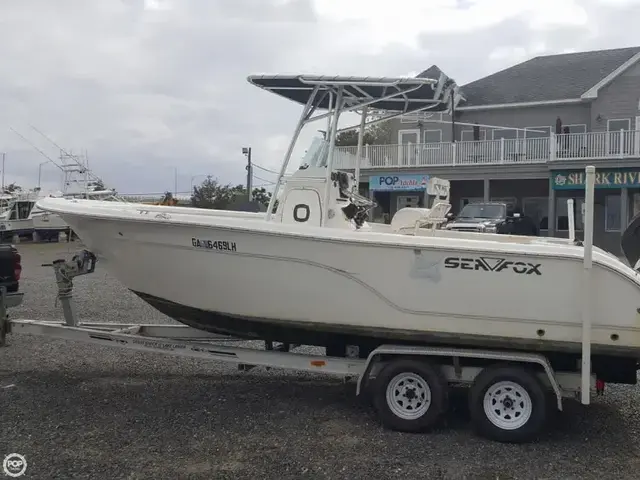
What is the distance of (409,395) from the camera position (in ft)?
17.6

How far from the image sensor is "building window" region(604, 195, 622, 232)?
24.9 m

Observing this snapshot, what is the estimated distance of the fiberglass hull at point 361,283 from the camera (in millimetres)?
4984

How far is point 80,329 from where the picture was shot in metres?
6.21

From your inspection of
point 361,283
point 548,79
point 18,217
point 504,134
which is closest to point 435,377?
point 361,283

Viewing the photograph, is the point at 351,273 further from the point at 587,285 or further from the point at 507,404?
the point at 587,285

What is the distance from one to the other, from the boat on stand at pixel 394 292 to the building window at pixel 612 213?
21.1 metres

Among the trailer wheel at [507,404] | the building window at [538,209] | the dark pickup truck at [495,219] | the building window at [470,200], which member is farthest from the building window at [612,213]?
the trailer wheel at [507,404]

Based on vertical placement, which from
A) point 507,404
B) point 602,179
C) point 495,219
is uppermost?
point 602,179

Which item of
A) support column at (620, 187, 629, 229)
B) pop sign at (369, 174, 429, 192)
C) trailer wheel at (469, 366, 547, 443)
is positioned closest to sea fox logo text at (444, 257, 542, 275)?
trailer wheel at (469, 366, 547, 443)

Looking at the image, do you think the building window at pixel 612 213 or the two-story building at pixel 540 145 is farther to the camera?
the building window at pixel 612 213

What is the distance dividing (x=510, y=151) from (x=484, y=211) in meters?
5.66

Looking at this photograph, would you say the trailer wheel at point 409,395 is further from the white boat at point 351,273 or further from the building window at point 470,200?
the building window at point 470,200

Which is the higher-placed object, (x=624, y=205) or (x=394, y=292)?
(x=624, y=205)

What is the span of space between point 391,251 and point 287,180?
1.31 metres
